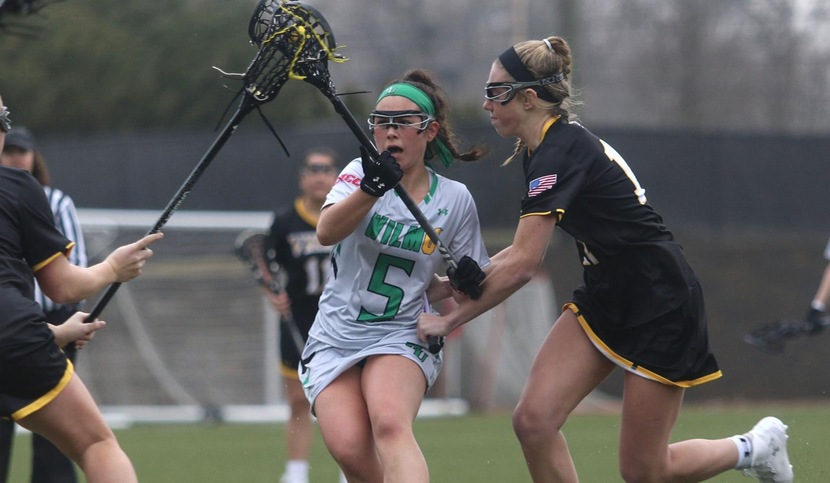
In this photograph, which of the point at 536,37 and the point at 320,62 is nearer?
the point at 320,62

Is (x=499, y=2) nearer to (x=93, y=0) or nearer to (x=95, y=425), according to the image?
(x=93, y=0)

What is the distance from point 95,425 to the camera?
15.1 feet

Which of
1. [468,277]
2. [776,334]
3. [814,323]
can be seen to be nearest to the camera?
[468,277]

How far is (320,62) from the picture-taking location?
5.07 m

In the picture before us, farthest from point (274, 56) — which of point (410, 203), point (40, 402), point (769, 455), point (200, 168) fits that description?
point (769, 455)

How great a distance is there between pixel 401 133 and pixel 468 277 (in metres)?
0.65

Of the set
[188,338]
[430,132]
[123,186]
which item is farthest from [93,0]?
[430,132]

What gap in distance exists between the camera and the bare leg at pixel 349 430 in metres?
4.88

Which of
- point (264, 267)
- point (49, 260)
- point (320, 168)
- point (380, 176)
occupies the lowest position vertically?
point (264, 267)

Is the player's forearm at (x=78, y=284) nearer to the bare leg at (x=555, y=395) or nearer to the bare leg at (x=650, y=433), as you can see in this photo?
the bare leg at (x=555, y=395)

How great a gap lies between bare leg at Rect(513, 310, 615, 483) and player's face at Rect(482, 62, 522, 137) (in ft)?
2.80

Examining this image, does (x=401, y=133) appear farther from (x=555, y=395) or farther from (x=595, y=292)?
(x=555, y=395)

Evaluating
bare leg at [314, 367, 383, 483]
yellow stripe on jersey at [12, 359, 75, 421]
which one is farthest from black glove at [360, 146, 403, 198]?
yellow stripe on jersey at [12, 359, 75, 421]

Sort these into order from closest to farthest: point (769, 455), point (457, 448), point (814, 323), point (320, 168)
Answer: point (769, 455)
point (320, 168)
point (814, 323)
point (457, 448)
